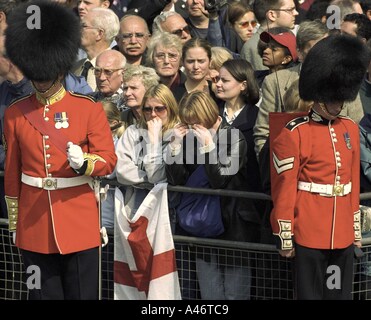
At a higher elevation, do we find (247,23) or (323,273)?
(247,23)

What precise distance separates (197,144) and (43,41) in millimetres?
1185

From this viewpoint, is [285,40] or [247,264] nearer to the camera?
→ [247,264]

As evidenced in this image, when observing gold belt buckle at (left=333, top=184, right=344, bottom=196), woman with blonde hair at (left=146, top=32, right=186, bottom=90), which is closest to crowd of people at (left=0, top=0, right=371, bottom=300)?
gold belt buckle at (left=333, top=184, right=344, bottom=196)

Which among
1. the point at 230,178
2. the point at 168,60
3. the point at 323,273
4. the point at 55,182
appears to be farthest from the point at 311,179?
the point at 168,60

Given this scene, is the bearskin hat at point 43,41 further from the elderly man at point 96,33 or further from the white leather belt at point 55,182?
the elderly man at point 96,33

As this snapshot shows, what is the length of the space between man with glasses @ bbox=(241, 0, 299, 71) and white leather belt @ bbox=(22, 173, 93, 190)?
8.24 ft

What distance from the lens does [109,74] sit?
29.0 ft

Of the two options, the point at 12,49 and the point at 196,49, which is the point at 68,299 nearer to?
the point at 12,49

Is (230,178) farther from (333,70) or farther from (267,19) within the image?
(267,19)

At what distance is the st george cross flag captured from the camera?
761 cm

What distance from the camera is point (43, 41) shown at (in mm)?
7020

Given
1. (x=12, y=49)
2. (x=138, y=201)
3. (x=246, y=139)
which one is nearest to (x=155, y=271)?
(x=138, y=201)

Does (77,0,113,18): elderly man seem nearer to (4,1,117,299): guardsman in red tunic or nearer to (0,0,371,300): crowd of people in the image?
(0,0,371,300): crowd of people

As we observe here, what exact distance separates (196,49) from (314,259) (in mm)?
2156
